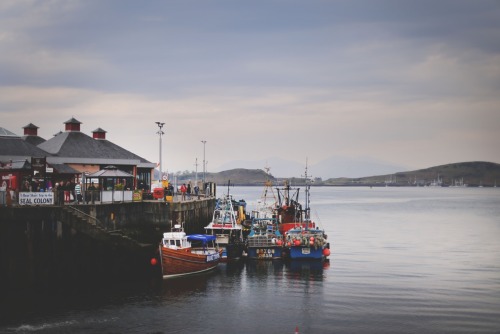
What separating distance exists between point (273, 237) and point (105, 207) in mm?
21090

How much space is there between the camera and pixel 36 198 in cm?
4341

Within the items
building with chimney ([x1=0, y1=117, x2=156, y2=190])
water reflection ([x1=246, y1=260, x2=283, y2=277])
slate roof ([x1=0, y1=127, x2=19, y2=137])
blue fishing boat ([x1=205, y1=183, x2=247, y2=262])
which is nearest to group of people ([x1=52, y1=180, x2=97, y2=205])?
building with chimney ([x1=0, y1=117, x2=156, y2=190])

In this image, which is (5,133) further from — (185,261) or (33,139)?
(185,261)

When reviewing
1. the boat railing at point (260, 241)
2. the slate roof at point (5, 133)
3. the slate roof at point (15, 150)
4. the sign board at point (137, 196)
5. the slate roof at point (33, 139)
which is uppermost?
the slate roof at point (33, 139)

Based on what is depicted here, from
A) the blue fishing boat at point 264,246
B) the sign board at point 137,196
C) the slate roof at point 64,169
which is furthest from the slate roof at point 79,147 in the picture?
the blue fishing boat at point 264,246

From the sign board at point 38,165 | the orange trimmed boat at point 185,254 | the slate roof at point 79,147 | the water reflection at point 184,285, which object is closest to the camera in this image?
the water reflection at point 184,285

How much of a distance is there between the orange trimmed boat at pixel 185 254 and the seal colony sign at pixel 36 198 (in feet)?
32.8

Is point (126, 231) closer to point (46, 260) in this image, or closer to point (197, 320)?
point (46, 260)

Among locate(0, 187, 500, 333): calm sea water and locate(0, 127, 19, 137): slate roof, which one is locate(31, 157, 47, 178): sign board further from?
locate(0, 127, 19, 137): slate roof

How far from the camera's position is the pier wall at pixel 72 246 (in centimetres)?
4091

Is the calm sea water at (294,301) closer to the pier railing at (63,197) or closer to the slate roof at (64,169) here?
the pier railing at (63,197)

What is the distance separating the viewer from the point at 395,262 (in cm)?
A: 6419

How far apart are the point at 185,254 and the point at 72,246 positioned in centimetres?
1056

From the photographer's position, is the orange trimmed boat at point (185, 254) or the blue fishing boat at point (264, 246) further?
the blue fishing boat at point (264, 246)
